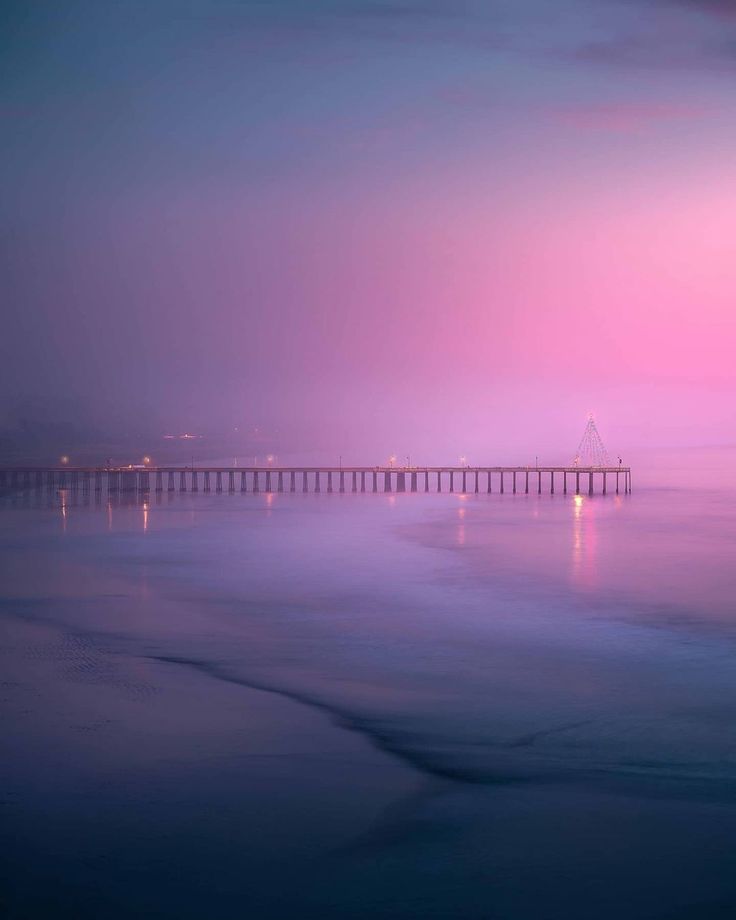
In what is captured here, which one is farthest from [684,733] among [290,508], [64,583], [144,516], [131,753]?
[290,508]

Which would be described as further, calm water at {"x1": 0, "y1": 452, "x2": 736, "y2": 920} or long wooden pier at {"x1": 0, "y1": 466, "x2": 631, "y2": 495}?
long wooden pier at {"x1": 0, "y1": 466, "x2": 631, "y2": 495}

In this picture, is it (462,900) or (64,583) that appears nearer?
(462,900)

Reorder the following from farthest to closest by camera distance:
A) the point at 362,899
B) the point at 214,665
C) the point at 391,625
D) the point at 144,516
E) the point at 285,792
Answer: the point at 144,516 < the point at 391,625 < the point at 214,665 < the point at 285,792 < the point at 362,899

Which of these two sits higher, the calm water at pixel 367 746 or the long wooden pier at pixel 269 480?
the long wooden pier at pixel 269 480

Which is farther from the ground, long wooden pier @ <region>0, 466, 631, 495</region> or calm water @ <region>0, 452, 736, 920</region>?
long wooden pier @ <region>0, 466, 631, 495</region>

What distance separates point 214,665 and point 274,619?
6185 millimetres

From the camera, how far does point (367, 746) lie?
15.6m

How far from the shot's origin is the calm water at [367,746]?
11.0 metres

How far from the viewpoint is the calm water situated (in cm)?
1104

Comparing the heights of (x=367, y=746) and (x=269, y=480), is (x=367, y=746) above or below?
below

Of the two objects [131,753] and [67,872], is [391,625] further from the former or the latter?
[67,872]

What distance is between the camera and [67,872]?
11227 millimetres

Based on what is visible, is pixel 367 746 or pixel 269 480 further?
pixel 269 480

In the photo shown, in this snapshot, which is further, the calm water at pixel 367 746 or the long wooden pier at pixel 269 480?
the long wooden pier at pixel 269 480
